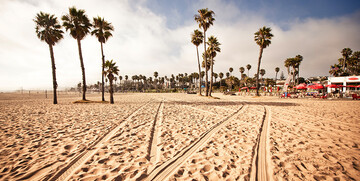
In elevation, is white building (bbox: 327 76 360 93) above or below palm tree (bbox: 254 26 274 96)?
below

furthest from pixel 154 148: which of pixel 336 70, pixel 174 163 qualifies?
pixel 336 70

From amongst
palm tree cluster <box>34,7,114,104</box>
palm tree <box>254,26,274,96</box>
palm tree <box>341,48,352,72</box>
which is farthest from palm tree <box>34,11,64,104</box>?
palm tree <box>341,48,352,72</box>

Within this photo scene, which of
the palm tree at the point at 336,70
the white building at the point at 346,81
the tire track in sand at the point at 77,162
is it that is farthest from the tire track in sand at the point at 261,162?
the palm tree at the point at 336,70

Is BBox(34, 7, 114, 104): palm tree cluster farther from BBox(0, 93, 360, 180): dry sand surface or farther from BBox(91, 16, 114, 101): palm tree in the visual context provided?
BBox(0, 93, 360, 180): dry sand surface

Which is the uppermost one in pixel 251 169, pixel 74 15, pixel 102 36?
pixel 74 15

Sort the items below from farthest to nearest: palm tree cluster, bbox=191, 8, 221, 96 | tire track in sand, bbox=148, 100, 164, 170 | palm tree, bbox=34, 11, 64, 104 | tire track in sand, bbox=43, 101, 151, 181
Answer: palm tree cluster, bbox=191, 8, 221, 96
palm tree, bbox=34, 11, 64, 104
tire track in sand, bbox=148, 100, 164, 170
tire track in sand, bbox=43, 101, 151, 181

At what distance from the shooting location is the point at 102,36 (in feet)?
63.6

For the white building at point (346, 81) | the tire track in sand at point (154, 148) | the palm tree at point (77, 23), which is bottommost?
the tire track in sand at point (154, 148)

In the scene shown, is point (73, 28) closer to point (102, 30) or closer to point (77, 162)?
point (102, 30)

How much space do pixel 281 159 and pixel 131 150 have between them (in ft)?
15.2

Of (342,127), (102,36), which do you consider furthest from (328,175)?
(102,36)

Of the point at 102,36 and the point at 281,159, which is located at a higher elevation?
the point at 102,36

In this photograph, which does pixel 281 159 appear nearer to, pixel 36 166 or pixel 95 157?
pixel 95 157

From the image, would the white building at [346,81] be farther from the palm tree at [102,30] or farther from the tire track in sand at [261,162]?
the palm tree at [102,30]
